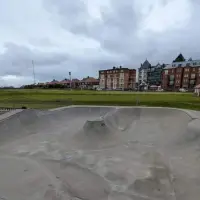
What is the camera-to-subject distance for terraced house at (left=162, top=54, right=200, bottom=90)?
9069 cm

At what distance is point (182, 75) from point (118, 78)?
121ft

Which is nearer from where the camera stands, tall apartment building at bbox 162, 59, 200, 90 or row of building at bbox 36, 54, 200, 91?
tall apartment building at bbox 162, 59, 200, 90

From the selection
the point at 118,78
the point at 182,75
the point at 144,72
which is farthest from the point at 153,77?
the point at 182,75

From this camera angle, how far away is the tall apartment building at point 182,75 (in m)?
Answer: 90.7

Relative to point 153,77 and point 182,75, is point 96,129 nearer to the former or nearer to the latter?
point 182,75

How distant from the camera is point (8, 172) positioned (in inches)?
250

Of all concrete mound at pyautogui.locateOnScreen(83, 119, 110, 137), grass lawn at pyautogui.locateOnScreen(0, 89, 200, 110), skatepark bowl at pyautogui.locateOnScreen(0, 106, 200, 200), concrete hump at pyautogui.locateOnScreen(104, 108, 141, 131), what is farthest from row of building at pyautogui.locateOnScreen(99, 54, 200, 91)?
concrete mound at pyautogui.locateOnScreen(83, 119, 110, 137)

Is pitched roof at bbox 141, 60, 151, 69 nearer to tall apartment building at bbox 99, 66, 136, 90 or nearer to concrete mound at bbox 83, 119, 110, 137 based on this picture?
tall apartment building at bbox 99, 66, 136, 90

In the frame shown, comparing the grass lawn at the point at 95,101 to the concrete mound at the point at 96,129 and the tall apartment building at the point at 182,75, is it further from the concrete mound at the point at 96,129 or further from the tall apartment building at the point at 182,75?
the tall apartment building at the point at 182,75

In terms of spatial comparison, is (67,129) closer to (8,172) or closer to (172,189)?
(8,172)

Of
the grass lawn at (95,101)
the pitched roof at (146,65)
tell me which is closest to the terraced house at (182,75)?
the pitched roof at (146,65)

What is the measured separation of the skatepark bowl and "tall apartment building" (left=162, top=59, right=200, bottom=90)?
8567cm

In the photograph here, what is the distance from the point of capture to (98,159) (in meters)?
7.65

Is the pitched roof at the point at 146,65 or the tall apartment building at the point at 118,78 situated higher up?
the pitched roof at the point at 146,65
